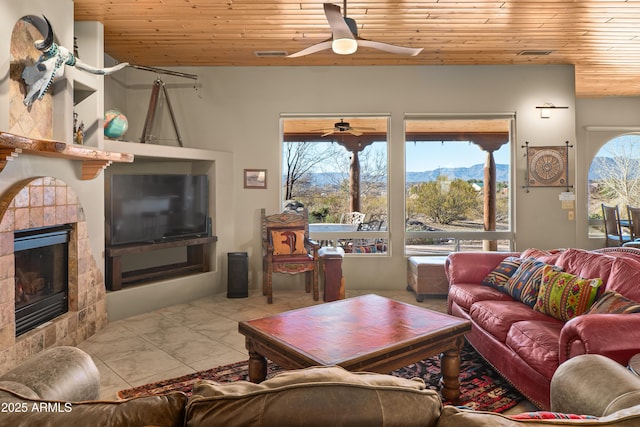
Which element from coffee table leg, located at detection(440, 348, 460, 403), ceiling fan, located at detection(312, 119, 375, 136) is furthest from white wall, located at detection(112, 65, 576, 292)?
coffee table leg, located at detection(440, 348, 460, 403)

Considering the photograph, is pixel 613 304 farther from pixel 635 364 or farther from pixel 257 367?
pixel 257 367

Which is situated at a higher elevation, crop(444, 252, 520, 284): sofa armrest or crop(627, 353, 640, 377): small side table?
crop(444, 252, 520, 284): sofa armrest

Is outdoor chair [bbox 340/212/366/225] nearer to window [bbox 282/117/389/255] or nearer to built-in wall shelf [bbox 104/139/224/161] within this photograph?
window [bbox 282/117/389/255]

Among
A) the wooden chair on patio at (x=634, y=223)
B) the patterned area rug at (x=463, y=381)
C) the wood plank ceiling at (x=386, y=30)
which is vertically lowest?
the patterned area rug at (x=463, y=381)

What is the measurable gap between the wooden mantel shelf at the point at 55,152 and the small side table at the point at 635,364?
335cm

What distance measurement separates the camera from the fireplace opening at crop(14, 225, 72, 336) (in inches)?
115

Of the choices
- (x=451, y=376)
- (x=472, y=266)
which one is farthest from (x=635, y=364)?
(x=472, y=266)

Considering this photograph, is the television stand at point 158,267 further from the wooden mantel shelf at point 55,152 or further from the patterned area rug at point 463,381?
the patterned area rug at point 463,381

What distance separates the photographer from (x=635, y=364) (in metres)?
1.74

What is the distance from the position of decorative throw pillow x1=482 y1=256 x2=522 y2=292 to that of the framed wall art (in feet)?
7.22

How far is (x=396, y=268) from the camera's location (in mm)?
5477

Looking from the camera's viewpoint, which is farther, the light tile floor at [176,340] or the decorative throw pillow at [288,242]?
the decorative throw pillow at [288,242]

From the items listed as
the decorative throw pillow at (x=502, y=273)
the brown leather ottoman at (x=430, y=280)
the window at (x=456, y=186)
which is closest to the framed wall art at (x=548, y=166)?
the window at (x=456, y=186)

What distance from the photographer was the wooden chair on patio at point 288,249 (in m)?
4.82
